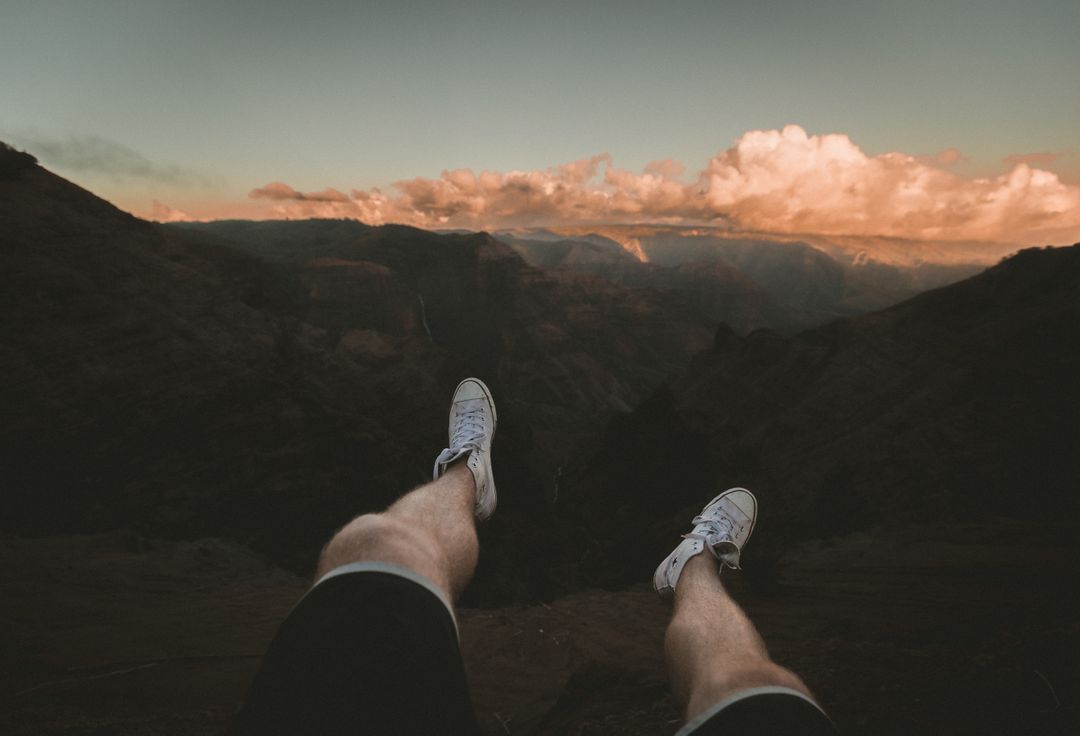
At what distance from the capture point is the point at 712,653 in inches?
61.7

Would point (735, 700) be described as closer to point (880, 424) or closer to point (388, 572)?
point (388, 572)

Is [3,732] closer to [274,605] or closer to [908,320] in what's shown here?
[274,605]

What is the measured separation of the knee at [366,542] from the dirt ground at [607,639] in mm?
1612

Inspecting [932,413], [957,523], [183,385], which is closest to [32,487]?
[183,385]

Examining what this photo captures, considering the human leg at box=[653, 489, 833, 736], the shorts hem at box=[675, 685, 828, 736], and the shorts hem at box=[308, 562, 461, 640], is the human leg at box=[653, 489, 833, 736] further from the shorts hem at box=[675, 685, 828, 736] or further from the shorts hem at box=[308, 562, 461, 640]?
the shorts hem at box=[308, 562, 461, 640]

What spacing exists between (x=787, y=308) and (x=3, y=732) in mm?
173123

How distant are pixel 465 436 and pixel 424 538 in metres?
1.66

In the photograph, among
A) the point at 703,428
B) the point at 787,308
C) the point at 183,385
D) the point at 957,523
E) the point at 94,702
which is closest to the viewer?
the point at 94,702

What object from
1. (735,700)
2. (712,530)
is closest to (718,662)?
(735,700)

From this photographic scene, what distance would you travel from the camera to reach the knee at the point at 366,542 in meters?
1.26

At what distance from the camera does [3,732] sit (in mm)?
1991

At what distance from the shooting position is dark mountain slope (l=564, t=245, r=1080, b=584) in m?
7.39

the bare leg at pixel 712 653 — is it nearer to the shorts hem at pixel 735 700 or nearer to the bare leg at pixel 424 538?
the shorts hem at pixel 735 700

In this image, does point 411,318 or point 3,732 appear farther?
point 411,318
